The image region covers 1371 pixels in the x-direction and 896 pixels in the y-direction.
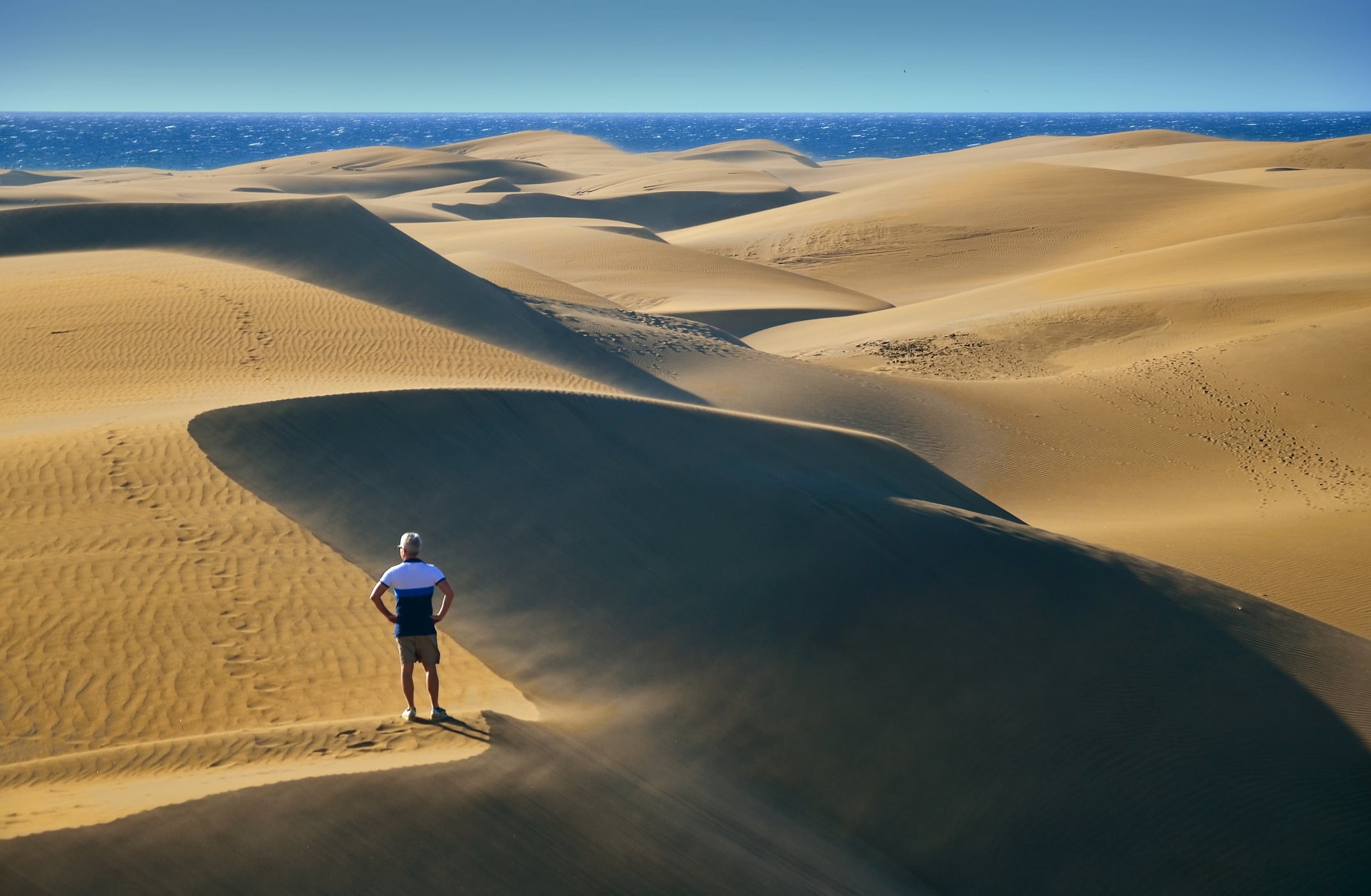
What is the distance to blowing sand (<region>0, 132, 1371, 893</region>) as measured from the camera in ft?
17.1

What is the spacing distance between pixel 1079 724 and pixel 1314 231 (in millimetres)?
24815

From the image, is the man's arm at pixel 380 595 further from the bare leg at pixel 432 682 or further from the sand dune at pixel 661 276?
the sand dune at pixel 661 276

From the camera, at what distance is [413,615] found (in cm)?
558

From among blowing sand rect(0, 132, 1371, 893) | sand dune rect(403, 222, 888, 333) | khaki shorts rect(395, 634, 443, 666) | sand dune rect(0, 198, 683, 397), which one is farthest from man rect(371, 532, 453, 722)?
sand dune rect(403, 222, 888, 333)

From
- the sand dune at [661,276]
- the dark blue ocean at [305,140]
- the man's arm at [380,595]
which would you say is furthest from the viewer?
the dark blue ocean at [305,140]

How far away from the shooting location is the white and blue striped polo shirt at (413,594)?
550 centimetres

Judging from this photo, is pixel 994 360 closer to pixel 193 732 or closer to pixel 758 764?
pixel 758 764

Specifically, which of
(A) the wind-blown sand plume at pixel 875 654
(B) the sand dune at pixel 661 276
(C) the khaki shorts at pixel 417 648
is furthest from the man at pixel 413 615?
(B) the sand dune at pixel 661 276

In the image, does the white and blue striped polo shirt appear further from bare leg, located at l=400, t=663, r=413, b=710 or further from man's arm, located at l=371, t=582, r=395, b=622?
bare leg, located at l=400, t=663, r=413, b=710

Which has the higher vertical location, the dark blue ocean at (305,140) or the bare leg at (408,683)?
the dark blue ocean at (305,140)

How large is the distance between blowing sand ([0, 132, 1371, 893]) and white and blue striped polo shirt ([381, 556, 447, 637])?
0.50 metres

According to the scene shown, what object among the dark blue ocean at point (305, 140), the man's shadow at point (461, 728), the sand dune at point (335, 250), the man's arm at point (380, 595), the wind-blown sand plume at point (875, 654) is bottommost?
the wind-blown sand plume at point (875, 654)

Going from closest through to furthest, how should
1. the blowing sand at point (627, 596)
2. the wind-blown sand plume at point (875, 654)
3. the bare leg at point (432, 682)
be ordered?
the blowing sand at point (627, 596), the bare leg at point (432, 682), the wind-blown sand plume at point (875, 654)

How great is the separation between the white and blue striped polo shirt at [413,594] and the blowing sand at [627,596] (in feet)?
1.65
